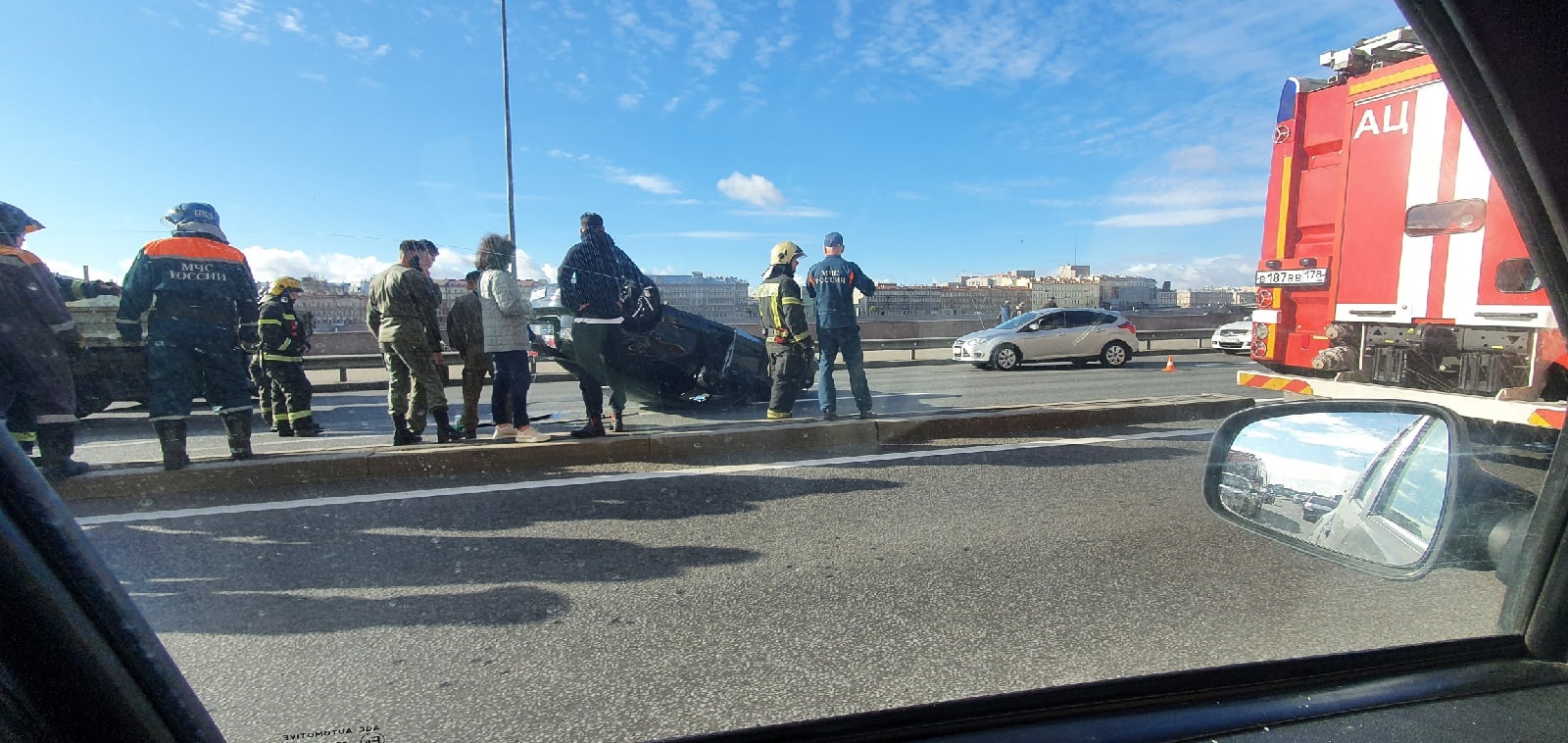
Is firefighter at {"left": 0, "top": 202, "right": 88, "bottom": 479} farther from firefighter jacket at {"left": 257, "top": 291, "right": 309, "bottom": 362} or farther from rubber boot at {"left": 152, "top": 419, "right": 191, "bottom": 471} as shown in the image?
firefighter jacket at {"left": 257, "top": 291, "right": 309, "bottom": 362}

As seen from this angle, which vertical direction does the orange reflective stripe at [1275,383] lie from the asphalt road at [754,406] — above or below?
above

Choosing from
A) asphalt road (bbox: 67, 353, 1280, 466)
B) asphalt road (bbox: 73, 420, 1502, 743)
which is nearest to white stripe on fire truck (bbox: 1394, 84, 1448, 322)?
asphalt road (bbox: 67, 353, 1280, 466)

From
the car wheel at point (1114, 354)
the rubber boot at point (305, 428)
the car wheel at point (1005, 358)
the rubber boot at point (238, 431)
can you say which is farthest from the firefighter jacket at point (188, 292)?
the car wheel at point (1114, 354)

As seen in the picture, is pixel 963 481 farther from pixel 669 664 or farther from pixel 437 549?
pixel 437 549

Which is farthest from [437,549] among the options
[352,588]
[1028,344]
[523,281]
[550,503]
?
[1028,344]

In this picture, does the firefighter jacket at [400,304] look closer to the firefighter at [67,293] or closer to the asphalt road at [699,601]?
the asphalt road at [699,601]

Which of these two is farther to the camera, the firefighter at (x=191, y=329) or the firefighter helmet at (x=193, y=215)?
the firefighter at (x=191, y=329)

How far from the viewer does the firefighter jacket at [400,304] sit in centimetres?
519

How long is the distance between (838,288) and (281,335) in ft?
16.8

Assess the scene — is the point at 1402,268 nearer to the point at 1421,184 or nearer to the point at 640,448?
the point at 1421,184

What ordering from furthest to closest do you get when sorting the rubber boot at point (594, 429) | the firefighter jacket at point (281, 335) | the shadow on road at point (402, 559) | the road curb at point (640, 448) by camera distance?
the firefighter jacket at point (281, 335) < the rubber boot at point (594, 429) < the road curb at point (640, 448) < the shadow on road at point (402, 559)

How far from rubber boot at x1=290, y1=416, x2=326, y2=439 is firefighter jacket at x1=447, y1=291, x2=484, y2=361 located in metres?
2.19

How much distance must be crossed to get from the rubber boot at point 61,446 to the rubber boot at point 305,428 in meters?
4.64

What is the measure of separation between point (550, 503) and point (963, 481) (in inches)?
105
